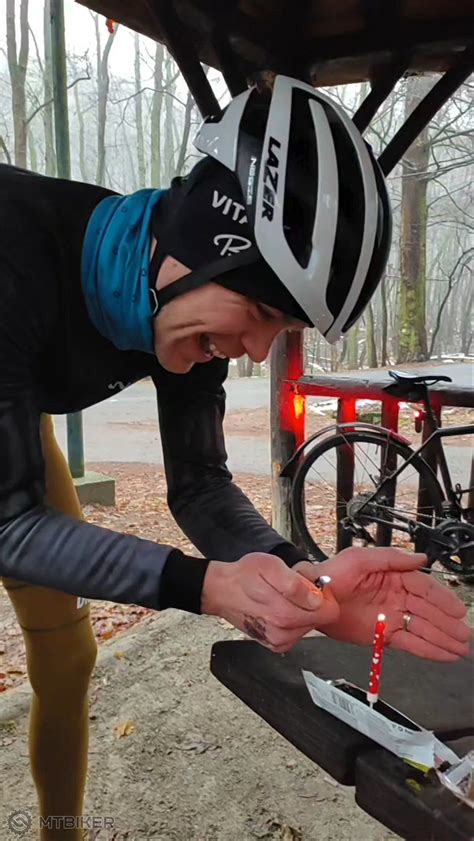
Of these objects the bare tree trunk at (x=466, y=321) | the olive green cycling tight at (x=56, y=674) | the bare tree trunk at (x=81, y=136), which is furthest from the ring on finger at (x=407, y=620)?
the bare tree trunk at (x=466, y=321)

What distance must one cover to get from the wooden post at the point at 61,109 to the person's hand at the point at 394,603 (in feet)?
11.9

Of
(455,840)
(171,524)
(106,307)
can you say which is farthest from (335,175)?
(171,524)

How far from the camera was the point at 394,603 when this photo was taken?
1418 millimetres

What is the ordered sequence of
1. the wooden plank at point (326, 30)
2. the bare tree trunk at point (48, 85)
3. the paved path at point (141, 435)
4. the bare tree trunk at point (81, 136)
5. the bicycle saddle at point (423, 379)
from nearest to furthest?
the wooden plank at point (326, 30), the bicycle saddle at point (423, 379), the bare tree trunk at point (48, 85), the paved path at point (141, 435), the bare tree trunk at point (81, 136)

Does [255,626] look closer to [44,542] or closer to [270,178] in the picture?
[44,542]

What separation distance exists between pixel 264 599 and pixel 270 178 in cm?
70

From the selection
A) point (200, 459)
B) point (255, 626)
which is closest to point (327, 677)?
point (255, 626)

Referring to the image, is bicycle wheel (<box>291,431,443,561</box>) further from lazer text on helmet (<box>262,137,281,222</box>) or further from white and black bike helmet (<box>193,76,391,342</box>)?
lazer text on helmet (<box>262,137,281,222</box>)

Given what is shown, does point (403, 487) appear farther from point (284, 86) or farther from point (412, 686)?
point (284, 86)

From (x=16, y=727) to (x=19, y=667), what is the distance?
0.71 metres

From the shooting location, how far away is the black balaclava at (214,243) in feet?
3.78
